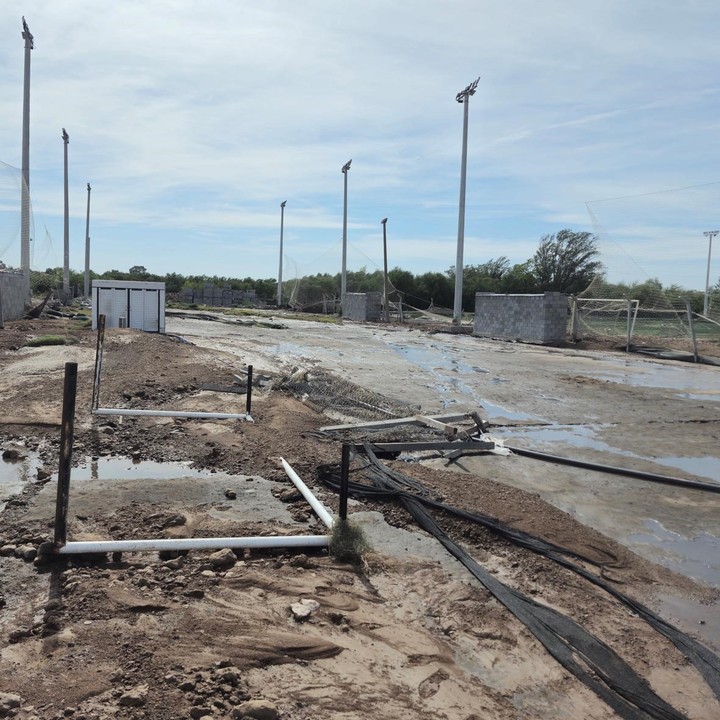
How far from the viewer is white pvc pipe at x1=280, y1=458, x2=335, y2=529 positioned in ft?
16.7

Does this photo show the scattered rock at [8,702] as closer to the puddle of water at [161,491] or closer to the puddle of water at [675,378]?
the puddle of water at [161,491]

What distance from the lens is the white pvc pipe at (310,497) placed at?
201 inches

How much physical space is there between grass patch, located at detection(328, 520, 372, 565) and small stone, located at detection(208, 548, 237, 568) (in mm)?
674

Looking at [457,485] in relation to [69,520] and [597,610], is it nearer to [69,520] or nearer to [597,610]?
[597,610]

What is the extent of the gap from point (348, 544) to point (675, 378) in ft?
48.7

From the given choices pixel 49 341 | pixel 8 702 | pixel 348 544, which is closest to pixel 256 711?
pixel 8 702

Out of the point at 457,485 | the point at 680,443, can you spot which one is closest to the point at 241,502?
the point at 457,485

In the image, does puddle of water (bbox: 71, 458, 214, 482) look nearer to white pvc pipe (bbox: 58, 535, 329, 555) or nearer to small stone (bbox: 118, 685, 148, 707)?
white pvc pipe (bbox: 58, 535, 329, 555)

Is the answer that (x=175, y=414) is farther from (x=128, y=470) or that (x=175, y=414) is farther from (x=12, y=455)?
(x=12, y=455)

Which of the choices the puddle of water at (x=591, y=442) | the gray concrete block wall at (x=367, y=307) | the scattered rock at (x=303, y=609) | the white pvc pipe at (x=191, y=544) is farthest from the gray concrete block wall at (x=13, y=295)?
the scattered rock at (x=303, y=609)

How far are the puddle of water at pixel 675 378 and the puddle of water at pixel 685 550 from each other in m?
8.69

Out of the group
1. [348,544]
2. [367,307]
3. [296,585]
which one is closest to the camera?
[296,585]

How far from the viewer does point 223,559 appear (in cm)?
439

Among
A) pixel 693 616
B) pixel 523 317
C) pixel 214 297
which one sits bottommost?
pixel 693 616
